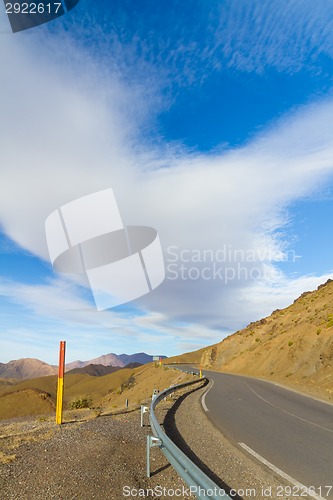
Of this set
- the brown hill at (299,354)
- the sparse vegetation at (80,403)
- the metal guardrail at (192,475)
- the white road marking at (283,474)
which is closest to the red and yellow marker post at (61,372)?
the metal guardrail at (192,475)

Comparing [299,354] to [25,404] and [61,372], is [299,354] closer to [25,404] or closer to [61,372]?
[61,372]

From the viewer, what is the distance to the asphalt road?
5.89 m

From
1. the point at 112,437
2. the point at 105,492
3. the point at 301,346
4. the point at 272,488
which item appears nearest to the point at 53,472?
the point at 105,492

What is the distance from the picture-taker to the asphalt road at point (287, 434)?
589 centimetres

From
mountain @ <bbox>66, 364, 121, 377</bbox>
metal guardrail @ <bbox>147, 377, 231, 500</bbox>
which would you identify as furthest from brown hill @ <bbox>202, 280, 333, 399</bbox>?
mountain @ <bbox>66, 364, 121, 377</bbox>

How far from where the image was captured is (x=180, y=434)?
884 cm

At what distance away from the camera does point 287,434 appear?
8750mm

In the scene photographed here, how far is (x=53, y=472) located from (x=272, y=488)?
3560 mm

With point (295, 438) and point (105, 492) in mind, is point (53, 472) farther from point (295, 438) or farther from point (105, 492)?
point (295, 438)

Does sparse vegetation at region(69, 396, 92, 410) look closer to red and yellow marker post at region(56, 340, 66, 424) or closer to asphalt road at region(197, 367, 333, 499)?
asphalt road at region(197, 367, 333, 499)

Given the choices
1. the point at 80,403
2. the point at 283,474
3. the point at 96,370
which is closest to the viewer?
the point at 283,474

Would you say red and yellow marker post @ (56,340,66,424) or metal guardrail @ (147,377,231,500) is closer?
metal guardrail @ (147,377,231,500)

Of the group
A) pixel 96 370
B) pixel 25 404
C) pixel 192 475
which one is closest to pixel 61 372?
pixel 192 475

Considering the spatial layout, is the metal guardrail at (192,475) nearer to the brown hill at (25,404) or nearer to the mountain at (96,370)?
the brown hill at (25,404)
